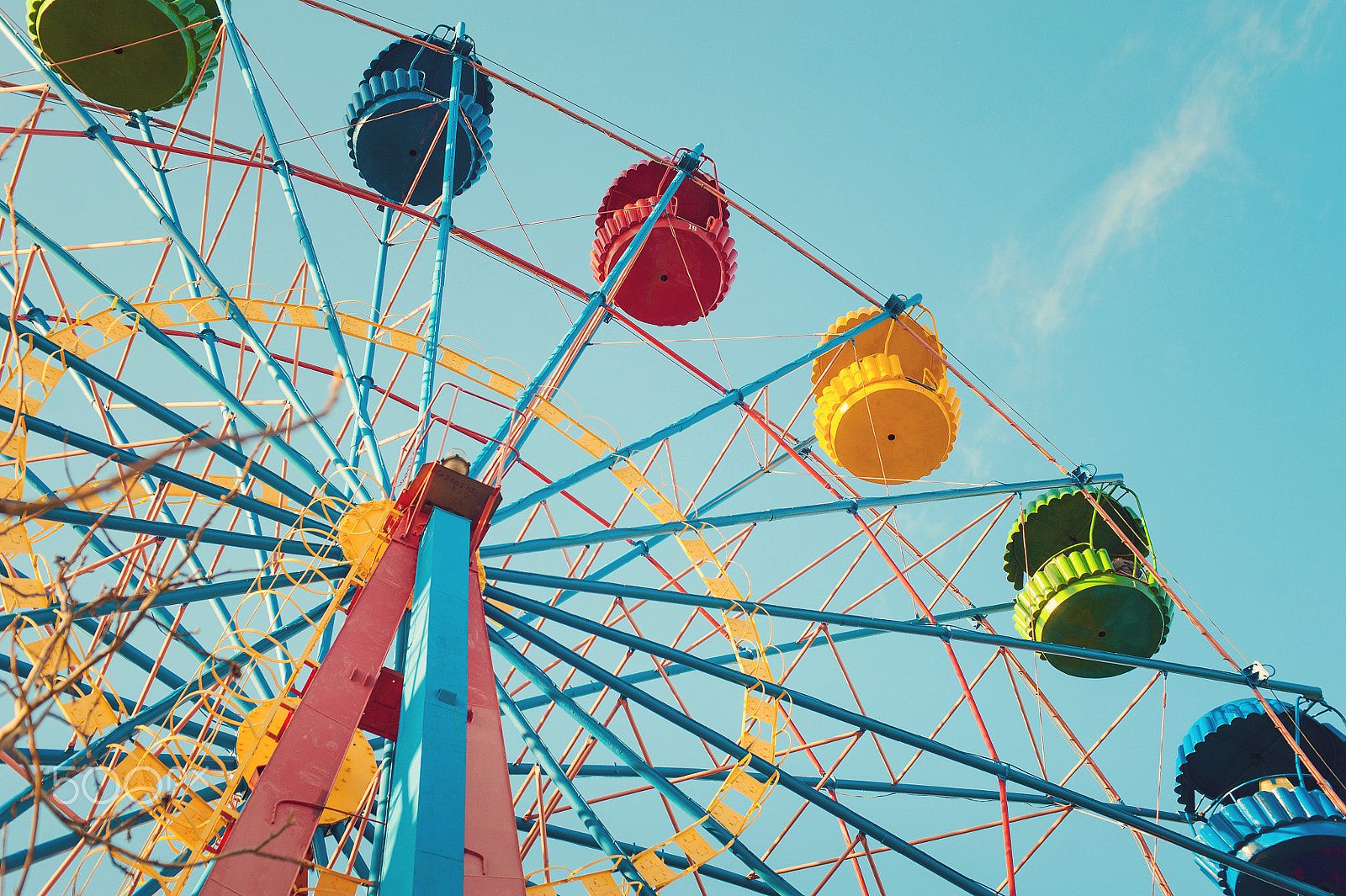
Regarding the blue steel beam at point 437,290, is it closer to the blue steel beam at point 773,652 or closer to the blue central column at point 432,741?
the blue central column at point 432,741

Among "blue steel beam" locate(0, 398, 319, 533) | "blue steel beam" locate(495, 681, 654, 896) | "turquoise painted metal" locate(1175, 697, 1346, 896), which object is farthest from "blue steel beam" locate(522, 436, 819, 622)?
"turquoise painted metal" locate(1175, 697, 1346, 896)

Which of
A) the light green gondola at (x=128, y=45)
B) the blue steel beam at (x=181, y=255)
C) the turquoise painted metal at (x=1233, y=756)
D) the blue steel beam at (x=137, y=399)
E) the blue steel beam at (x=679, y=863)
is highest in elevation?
the light green gondola at (x=128, y=45)

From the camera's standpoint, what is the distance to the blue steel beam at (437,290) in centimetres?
1067

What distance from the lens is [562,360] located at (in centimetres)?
1202

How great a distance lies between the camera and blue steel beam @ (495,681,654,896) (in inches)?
374

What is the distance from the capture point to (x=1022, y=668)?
14.9 m

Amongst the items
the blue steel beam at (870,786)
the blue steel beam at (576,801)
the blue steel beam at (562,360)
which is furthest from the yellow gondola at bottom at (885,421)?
the blue steel beam at (576,801)

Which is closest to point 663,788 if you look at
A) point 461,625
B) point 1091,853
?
point 461,625

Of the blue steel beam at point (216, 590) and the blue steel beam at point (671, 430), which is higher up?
the blue steel beam at point (671, 430)

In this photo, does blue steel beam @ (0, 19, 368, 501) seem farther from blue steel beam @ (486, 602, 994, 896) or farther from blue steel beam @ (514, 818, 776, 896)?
blue steel beam @ (514, 818, 776, 896)

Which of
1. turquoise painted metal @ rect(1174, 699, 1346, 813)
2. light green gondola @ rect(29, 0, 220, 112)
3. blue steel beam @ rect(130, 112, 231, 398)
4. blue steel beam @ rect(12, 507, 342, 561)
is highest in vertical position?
light green gondola @ rect(29, 0, 220, 112)

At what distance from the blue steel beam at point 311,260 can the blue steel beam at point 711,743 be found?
6.46 ft

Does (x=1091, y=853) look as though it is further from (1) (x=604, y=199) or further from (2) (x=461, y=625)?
(2) (x=461, y=625)

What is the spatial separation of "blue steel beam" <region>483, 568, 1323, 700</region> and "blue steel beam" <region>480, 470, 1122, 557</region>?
47 cm
